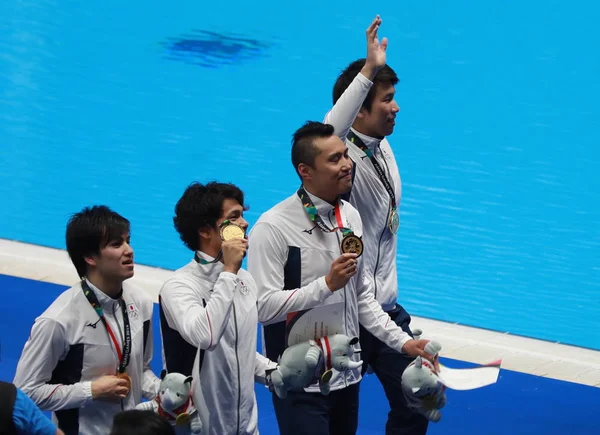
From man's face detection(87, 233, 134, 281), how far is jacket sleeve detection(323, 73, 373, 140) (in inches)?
48.9

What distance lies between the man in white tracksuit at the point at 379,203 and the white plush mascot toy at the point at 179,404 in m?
1.35

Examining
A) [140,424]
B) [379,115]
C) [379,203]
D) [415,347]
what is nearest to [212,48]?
[379,115]

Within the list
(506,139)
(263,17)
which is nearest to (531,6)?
(506,139)

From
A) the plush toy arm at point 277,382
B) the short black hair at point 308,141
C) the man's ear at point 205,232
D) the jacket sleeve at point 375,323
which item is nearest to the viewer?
the man's ear at point 205,232

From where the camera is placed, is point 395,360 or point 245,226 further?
point 395,360

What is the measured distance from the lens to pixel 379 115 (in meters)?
5.07

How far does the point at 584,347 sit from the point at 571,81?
3.96 m

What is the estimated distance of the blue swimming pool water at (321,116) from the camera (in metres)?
8.64

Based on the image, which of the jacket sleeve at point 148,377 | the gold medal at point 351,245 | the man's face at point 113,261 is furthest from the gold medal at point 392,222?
the man's face at point 113,261

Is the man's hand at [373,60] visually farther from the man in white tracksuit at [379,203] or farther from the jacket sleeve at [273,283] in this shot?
the jacket sleeve at [273,283]

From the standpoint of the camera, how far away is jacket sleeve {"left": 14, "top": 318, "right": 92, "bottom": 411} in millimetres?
3795

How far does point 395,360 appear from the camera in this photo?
16.3ft

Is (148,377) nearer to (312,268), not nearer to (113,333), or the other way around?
(113,333)

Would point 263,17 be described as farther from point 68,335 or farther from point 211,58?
point 68,335
